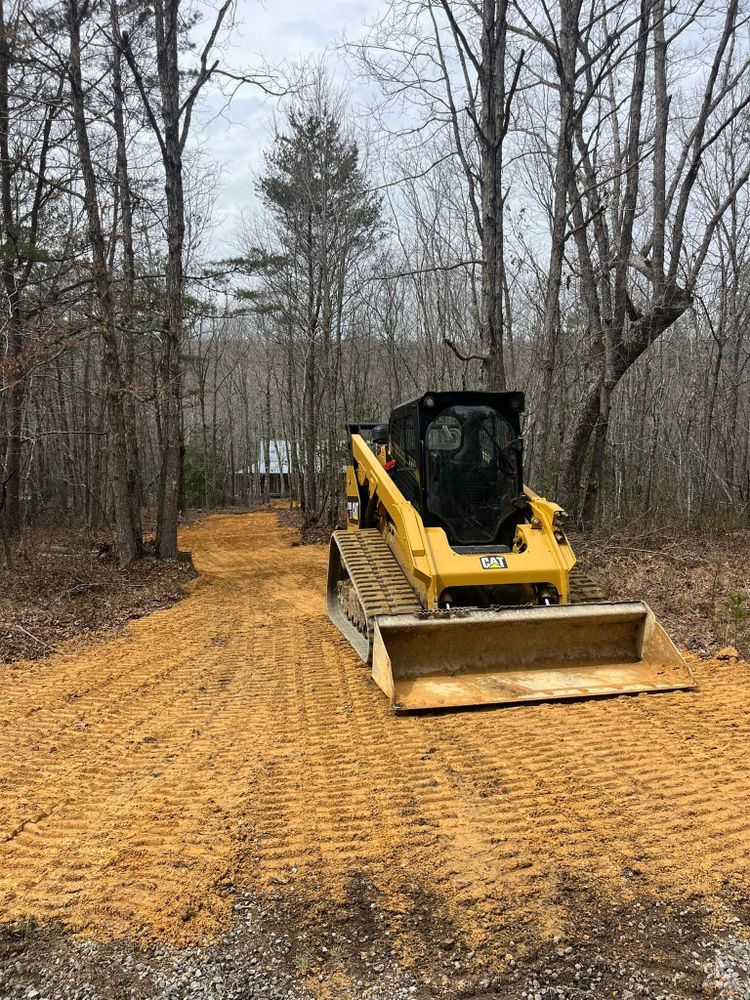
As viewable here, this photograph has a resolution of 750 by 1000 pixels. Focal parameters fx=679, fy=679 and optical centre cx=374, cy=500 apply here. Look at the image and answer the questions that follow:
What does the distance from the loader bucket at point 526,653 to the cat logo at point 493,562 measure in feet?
2.01

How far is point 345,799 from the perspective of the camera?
143 inches

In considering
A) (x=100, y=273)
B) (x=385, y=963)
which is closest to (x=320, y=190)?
(x=100, y=273)

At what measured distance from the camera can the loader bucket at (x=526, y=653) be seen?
17.1 ft

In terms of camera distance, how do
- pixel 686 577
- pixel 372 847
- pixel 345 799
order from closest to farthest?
1. pixel 372 847
2. pixel 345 799
3. pixel 686 577

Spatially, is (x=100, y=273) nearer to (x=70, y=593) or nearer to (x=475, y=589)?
(x=70, y=593)

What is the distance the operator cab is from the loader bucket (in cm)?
132

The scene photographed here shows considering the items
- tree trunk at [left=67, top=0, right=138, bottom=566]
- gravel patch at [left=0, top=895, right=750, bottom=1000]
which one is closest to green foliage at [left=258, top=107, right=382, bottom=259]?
tree trunk at [left=67, top=0, right=138, bottom=566]

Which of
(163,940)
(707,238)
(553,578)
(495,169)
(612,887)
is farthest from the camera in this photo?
(707,238)

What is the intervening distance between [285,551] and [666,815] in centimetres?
1462

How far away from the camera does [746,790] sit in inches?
139

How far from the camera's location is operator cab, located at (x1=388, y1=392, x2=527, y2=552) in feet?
22.6

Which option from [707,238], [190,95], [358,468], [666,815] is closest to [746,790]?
[666,815]

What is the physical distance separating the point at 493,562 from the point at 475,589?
0.44 meters

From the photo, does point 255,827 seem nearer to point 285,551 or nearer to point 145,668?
point 145,668
